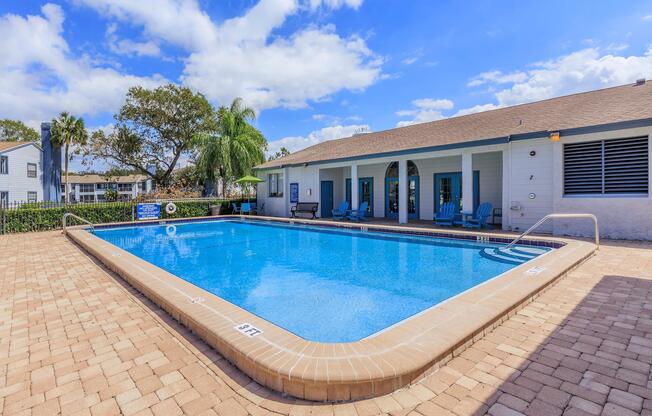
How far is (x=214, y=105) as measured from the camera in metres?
31.3

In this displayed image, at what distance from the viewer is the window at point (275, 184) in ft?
64.0

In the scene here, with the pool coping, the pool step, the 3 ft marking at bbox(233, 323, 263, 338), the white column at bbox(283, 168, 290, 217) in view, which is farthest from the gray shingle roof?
the 3 ft marking at bbox(233, 323, 263, 338)

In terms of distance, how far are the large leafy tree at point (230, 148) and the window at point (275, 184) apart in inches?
188

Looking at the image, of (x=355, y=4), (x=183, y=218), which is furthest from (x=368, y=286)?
(x=183, y=218)

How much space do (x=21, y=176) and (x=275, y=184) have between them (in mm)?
21491

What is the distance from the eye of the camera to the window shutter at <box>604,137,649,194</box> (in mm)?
8656

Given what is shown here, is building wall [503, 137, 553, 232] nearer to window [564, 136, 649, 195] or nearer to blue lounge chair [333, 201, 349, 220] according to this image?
window [564, 136, 649, 195]

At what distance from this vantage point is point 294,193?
18.4 metres

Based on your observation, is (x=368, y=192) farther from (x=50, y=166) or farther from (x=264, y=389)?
(x=50, y=166)

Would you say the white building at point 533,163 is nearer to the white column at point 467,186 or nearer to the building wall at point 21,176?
the white column at point 467,186

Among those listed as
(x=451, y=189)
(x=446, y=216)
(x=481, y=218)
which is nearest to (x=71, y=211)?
(x=446, y=216)

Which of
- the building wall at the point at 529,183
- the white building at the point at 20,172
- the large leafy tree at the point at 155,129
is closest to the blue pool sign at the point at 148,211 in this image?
the large leafy tree at the point at 155,129

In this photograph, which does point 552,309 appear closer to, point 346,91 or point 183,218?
point 183,218

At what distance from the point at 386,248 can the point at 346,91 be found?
13673 mm
